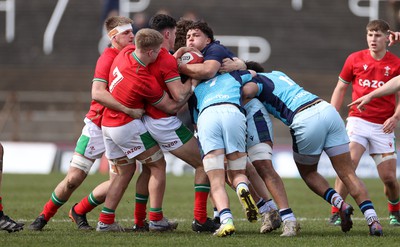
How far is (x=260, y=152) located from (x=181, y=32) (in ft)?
5.71

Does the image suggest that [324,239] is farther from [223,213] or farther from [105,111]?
[105,111]

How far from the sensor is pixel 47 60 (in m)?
30.3

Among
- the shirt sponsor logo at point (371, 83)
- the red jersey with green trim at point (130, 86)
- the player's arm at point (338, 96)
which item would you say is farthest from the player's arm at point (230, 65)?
the shirt sponsor logo at point (371, 83)

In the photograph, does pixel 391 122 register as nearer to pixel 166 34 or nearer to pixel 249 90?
pixel 249 90

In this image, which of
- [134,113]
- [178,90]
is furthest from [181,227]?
[178,90]

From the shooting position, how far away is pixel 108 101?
897 cm

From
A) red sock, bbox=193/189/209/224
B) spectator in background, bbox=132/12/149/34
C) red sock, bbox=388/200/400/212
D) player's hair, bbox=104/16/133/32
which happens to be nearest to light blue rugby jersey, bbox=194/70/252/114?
red sock, bbox=193/189/209/224

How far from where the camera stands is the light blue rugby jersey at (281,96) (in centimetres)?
897

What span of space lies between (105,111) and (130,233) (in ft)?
4.32

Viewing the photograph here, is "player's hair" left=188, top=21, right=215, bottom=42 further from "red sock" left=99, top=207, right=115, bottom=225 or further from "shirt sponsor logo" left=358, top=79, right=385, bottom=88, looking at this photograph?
"shirt sponsor logo" left=358, top=79, right=385, bottom=88

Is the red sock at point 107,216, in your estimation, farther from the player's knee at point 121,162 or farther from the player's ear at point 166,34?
the player's ear at point 166,34

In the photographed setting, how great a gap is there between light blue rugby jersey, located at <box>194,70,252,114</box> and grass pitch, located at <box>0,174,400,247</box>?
4.49 feet

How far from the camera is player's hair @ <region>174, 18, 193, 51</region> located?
380 inches

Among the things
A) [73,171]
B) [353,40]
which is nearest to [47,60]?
[353,40]
